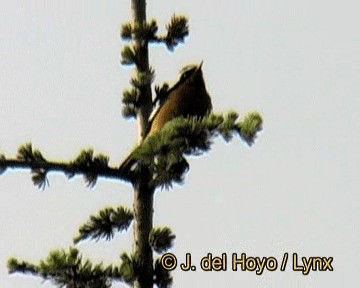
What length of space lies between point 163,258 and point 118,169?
56 cm

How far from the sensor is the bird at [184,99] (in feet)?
15.7

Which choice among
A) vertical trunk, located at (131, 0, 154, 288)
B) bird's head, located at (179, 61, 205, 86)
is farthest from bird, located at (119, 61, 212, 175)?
vertical trunk, located at (131, 0, 154, 288)

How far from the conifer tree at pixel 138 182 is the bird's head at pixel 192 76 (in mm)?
554

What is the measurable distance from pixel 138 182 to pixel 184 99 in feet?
2.64

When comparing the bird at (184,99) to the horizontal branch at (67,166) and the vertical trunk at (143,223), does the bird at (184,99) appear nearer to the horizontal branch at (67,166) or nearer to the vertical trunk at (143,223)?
the vertical trunk at (143,223)

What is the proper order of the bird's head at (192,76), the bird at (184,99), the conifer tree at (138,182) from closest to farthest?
the conifer tree at (138,182) < the bird at (184,99) < the bird's head at (192,76)

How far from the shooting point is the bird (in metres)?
4.79

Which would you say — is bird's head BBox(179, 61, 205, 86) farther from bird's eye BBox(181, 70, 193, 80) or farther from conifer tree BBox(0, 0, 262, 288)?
conifer tree BBox(0, 0, 262, 288)

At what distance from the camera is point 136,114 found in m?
5.00

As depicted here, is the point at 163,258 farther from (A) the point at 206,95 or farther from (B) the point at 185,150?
(A) the point at 206,95

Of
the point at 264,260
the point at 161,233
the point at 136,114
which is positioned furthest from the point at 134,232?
the point at 264,260

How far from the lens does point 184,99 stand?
16.1 ft

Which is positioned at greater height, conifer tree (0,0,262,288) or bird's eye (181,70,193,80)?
bird's eye (181,70,193,80)

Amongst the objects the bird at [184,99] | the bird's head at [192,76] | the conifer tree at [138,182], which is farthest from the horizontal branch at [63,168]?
the bird's head at [192,76]
